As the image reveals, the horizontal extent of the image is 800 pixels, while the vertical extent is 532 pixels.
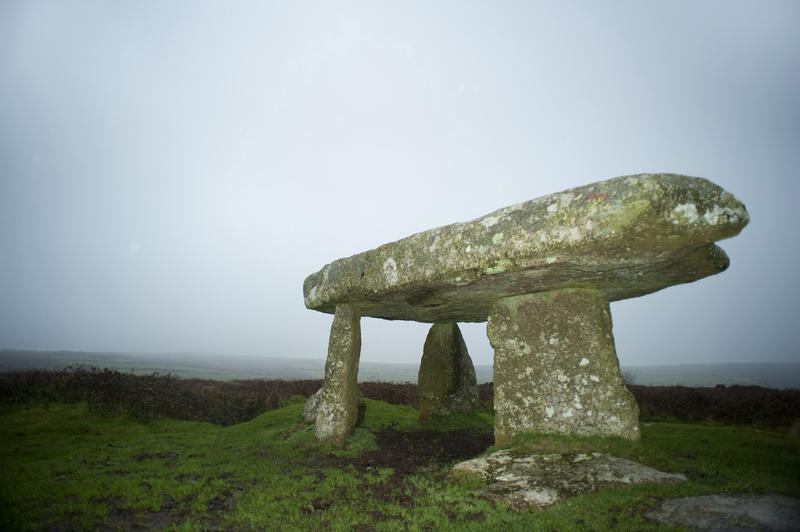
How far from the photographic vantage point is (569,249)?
5133 millimetres

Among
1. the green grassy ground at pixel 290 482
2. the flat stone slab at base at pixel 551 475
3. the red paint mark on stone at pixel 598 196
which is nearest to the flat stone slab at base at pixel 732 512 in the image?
the green grassy ground at pixel 290 482

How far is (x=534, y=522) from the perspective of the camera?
159 inches

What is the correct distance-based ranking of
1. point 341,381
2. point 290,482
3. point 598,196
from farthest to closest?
1. point 341,381
2. point 290,482
3. point 598,196

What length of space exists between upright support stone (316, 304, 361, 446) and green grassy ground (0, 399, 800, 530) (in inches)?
14.8

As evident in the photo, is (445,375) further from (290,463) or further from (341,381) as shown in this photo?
(290,463)

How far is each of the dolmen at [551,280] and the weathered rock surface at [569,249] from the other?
2cm

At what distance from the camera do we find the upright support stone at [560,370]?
6.18m

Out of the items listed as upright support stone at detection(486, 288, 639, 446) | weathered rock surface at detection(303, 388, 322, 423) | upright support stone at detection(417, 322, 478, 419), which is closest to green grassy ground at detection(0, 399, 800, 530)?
upright support stone at detection(486, 288, 639, 446)

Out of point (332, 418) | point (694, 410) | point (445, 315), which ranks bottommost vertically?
point (694, 410)

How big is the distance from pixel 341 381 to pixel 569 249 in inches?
216

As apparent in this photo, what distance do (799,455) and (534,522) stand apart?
5.55 meters

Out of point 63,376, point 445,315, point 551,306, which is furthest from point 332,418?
point 63,376

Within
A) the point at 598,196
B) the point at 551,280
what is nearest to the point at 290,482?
the point at 551,280

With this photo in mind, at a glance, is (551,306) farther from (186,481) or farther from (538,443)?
(186,481)
